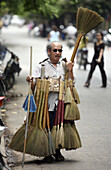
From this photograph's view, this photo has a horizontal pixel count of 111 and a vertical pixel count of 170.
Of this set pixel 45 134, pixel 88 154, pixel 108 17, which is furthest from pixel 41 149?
pixel 108 17

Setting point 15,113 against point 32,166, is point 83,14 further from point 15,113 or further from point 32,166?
point 15,113

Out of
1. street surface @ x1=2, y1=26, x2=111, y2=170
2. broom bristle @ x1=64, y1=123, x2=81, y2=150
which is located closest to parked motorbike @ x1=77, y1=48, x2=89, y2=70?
street surface @ x1=2, y1=26, x2=111, y2=170

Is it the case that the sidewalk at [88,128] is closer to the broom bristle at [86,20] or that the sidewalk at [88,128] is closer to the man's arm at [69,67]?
the man's arm at [69,67]

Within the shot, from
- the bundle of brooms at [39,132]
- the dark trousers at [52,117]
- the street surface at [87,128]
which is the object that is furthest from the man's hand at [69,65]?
the street surface at [87,128]

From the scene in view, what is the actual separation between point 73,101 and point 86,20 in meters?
1.15

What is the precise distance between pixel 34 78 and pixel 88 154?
166 cm

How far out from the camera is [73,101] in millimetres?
6121

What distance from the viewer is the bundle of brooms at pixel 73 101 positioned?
6055 mm

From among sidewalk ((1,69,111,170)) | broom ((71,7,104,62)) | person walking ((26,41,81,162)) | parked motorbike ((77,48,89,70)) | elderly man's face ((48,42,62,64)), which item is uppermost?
parked motorbike ((77,48,89,70))

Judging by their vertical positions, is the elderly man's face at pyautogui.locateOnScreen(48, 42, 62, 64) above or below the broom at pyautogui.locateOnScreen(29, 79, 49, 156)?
above

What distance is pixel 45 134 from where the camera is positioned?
5.98m

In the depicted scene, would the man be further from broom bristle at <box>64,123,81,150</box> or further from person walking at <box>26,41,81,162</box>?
broom bristle at <box>64,123,81,150</box>

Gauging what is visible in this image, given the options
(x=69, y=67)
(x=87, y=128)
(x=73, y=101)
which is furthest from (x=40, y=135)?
(x=87, y=128)

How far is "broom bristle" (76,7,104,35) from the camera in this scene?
6.18 m
